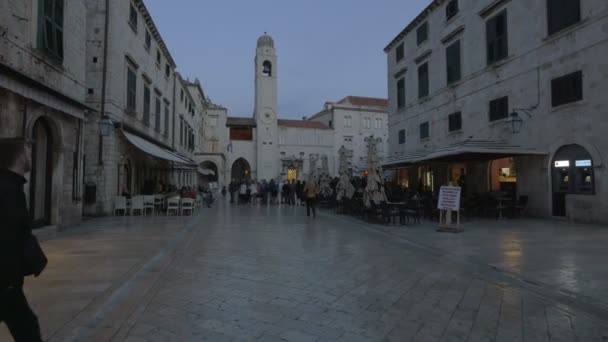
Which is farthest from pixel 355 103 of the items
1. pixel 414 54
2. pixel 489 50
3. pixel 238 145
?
pixel 489 50

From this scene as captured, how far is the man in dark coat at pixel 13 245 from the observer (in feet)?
7.41

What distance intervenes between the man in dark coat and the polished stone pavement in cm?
126

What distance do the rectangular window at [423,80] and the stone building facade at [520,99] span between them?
6 centimetres

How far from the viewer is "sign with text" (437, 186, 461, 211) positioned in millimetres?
10703

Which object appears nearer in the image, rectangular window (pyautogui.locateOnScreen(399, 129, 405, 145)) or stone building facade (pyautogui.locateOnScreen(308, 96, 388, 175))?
rectangular window (pyautogui.locateOnScreen(399, 129, 405, 145))

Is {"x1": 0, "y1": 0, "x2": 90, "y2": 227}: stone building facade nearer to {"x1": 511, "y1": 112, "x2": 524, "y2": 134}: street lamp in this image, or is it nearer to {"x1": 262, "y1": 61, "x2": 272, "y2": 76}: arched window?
{"x1": 511, "y1": 112, "x2": 524, "y2": 134}: street lamp

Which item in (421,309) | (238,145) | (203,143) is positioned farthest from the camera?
(238,145)

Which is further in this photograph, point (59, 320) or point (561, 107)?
point (561, 107)

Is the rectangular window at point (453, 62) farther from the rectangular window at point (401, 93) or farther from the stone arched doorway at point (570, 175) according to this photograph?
the stone arched doorway at point (570, 175)

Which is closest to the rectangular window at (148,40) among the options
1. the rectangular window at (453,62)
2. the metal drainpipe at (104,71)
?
the metal drainpipe at (104,71)

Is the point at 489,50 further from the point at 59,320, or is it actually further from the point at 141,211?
the point at 59,320

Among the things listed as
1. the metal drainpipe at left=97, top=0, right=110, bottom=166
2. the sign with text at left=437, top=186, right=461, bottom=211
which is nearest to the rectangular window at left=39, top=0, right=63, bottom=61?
the metal drainpipe at left=97, top=0, right=110, bottom=166

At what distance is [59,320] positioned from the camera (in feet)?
12.6

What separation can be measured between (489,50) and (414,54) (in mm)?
6993
